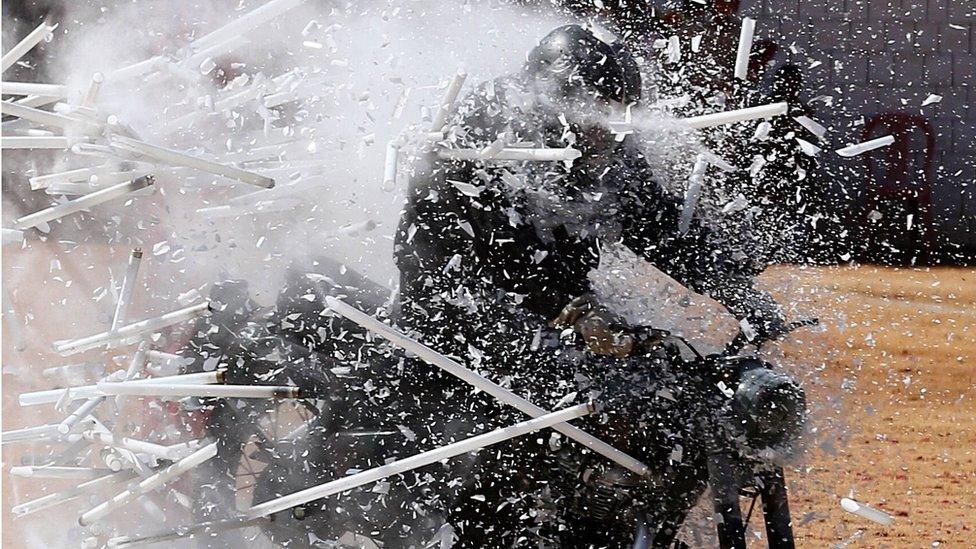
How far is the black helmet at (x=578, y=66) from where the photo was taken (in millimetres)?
739

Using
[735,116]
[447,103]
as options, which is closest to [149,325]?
[447,103]

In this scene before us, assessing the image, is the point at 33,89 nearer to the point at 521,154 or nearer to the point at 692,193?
the point at 521,154

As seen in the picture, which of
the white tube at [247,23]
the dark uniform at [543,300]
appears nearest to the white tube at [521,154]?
the dark uniform at [543,300]

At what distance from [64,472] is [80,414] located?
65 mm

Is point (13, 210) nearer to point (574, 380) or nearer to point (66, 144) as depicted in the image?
point (66, 144)

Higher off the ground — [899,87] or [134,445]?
[899,87]

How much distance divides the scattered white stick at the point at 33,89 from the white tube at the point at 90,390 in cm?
30

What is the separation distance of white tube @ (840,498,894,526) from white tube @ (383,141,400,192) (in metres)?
0.56

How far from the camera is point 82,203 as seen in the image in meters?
0.82

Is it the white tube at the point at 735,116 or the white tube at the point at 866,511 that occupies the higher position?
the white tube at the point at 735,116

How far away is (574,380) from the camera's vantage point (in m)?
0.78

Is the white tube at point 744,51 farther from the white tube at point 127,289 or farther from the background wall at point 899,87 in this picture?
the white tube at point 127,289

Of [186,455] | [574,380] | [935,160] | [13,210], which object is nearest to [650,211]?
[574,380]

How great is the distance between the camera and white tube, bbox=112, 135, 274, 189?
2.44ft
